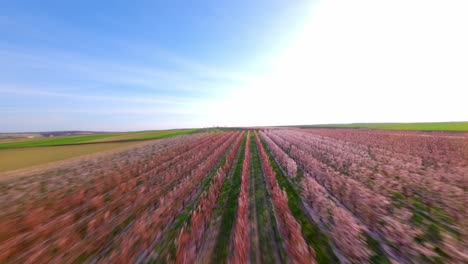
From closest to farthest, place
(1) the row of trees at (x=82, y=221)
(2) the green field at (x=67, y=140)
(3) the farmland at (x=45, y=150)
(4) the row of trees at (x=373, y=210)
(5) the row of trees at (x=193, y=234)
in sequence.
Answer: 1. (5) the row of trees at (x=193, y=234)
2. (4) the row of trees at (x=373, y=210)
3. (1) the row of trees at (x=82, y=221)
4. (3) the farmland at (x=45, y=150)
5. (2) the green field at (x=67, y=140)

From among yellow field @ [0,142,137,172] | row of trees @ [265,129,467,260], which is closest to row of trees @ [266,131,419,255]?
row of trees @ [265,129,467,260]

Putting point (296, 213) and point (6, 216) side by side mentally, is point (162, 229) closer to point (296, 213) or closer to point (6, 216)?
point (296, 213)

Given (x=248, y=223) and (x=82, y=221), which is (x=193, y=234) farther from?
(x=82, y=221)

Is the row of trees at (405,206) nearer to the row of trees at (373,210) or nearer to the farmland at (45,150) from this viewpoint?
the row of trees at (373,210)

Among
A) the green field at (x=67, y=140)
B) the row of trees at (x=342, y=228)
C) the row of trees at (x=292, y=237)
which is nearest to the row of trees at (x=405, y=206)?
the row of trees at (x=342, y=228)

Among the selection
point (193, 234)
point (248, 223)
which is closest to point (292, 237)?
point (248, 223)

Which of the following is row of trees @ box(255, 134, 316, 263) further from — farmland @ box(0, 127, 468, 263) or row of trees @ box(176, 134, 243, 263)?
row of trees @ box(176, 134, 243, 263)

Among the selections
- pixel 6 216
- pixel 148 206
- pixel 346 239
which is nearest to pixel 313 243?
pixel 346 239

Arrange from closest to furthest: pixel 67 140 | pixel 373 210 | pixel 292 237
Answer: pixel 292 237
pixel 373 210
pixel 67 140

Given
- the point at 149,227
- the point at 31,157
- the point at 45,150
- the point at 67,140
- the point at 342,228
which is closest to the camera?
the point at 342,228

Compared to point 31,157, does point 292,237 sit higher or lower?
higher

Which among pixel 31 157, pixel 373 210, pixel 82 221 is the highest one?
pixel 373 210

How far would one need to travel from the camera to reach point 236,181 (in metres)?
9.07

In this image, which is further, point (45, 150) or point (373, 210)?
point (45, 150)
